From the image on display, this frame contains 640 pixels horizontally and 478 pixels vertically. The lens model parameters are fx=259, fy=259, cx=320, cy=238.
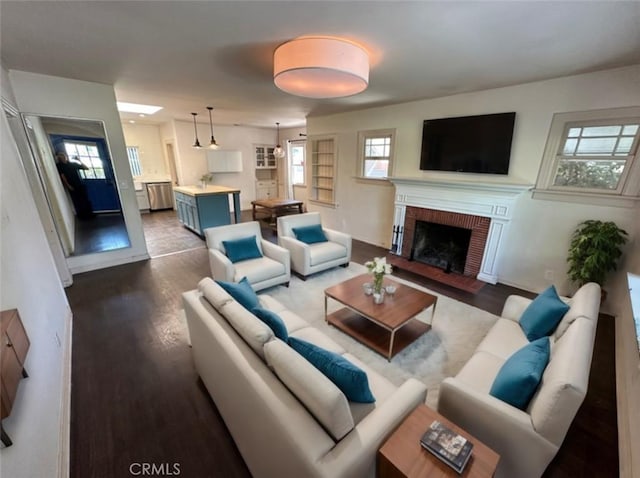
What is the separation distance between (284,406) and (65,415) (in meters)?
1.66

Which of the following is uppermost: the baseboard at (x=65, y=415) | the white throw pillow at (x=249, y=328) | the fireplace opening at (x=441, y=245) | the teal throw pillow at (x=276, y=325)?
the white throw pillow at (x=249, y=328)

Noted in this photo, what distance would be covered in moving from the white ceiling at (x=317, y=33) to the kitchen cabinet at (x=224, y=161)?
4.29 meters

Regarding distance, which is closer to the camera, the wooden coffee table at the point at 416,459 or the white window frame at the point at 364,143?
the wooden coffee table at the point at 416,459

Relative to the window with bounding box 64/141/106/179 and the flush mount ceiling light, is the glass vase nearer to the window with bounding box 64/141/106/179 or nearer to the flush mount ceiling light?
the flush mount ceiling light

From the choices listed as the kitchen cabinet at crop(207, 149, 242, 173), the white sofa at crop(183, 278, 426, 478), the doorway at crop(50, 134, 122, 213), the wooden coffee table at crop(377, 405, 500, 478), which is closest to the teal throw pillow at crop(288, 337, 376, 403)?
the white sofa at crop(183, 278, 426, 478)

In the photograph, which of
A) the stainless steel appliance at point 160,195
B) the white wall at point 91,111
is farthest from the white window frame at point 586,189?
the stainless steel appliance at point 160,195

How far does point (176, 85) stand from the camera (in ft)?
11.0

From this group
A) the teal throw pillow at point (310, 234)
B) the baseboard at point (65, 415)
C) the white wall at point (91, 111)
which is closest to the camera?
the baseboard at point (65, 415)

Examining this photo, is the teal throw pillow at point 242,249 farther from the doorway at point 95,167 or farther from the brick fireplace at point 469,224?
the brick fireplace at point 469,224

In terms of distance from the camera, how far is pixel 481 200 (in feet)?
11.7

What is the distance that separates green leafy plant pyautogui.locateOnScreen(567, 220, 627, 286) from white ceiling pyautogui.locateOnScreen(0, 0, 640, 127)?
1.57m

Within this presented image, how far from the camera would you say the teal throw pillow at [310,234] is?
389 cm

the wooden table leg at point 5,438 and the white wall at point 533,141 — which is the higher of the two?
the white wall at point 533,141

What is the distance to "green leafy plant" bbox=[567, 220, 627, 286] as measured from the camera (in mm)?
2607
